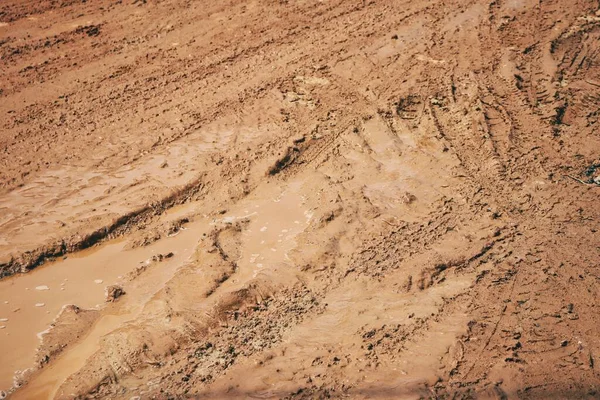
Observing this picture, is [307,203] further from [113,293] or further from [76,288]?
[76,288]

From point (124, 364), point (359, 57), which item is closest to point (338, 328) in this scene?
point (124, 364)

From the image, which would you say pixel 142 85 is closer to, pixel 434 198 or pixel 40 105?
pixel 40 105

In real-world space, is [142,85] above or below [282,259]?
above

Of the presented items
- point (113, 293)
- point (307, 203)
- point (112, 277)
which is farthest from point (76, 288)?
point (307, 203)

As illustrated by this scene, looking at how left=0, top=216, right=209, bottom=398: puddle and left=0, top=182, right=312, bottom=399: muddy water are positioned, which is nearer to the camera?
left=0, top=182, right=312, bottom=399: muddy water

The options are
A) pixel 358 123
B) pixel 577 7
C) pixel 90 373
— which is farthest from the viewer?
pixel 577 7

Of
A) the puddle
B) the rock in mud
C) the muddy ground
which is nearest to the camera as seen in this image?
the muddy ground

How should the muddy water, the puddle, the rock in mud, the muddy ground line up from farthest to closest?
the rock in mud < the puddle < the muddy water < the muddy ground
